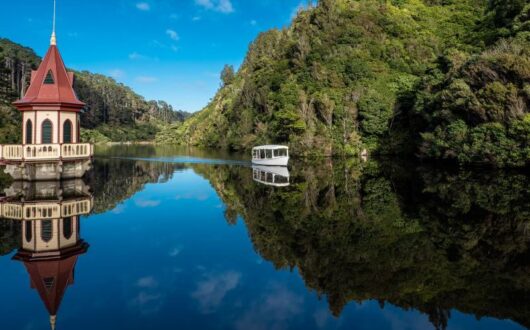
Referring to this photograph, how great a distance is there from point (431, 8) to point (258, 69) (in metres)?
40.7

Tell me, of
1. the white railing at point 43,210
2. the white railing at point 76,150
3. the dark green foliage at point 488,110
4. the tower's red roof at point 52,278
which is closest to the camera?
the tower's red roof at point 52,278

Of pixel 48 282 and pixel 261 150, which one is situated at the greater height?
pixel 261 150

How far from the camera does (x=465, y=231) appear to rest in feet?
48.2

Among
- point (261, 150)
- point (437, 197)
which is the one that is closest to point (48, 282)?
point (437, 197)

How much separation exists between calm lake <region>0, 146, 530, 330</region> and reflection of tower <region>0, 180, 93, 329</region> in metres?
0.08

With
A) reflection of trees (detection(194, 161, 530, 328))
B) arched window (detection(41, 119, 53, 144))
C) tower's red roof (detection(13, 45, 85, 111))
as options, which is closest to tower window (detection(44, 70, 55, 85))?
tower's red roof (detection(13, 45, 85, 111))

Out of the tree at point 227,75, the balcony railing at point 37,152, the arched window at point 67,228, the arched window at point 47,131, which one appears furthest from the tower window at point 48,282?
the tree at point 227,75

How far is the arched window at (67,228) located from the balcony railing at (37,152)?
1280 cm

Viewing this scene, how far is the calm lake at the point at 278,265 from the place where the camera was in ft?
26.6

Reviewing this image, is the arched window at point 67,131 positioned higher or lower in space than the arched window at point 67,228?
higher

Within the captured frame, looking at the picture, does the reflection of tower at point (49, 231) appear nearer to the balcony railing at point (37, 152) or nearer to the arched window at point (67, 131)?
the balcony railing at point (37, 152)

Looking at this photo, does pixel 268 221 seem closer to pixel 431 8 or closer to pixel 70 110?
pixel 70 110

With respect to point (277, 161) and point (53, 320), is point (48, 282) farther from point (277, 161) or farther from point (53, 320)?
point (277, 161)

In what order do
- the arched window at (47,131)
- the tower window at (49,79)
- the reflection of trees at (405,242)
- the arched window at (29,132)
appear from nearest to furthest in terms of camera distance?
the reflection of trees at (405,242)
the arched window at (29,132)
the arched window at (47,131)
the tower window at (49,79)
